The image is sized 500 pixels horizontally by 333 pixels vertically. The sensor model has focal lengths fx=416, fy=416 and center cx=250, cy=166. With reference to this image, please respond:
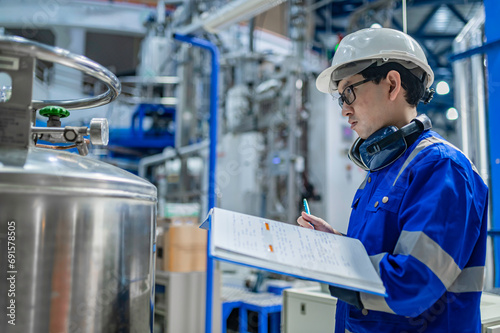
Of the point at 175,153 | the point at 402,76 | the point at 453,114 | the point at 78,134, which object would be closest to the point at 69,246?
the point at 78,134

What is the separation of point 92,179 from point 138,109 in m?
7.09

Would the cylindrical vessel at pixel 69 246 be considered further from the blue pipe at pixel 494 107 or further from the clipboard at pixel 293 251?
→ the blue pipe at pixel 494 107

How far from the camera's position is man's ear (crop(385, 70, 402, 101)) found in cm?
98

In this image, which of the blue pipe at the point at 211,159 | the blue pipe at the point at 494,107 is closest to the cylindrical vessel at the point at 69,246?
the blue pipe at the point at 211,159

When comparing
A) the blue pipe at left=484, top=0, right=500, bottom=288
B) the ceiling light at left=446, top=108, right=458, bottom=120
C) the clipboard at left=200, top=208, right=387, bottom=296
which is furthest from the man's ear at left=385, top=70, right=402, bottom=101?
the ceiling light at left=446, top=108, right=458, bottom=120

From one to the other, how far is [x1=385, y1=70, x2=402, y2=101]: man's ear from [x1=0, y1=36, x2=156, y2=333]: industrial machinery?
605mm

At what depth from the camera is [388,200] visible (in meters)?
0.90

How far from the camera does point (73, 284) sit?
2.42ft

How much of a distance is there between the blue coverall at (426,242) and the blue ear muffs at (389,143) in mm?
18

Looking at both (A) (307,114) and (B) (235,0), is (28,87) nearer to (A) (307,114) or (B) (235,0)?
(B) (235,0)

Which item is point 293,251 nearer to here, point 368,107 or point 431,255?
point 431,255

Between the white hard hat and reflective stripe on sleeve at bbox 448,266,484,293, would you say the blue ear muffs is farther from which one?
reflective stripe on sleeve at bbox 448,266,484,293

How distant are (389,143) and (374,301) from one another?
1.22 feet

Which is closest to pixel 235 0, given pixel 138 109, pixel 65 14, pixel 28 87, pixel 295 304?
pixel 295 304
